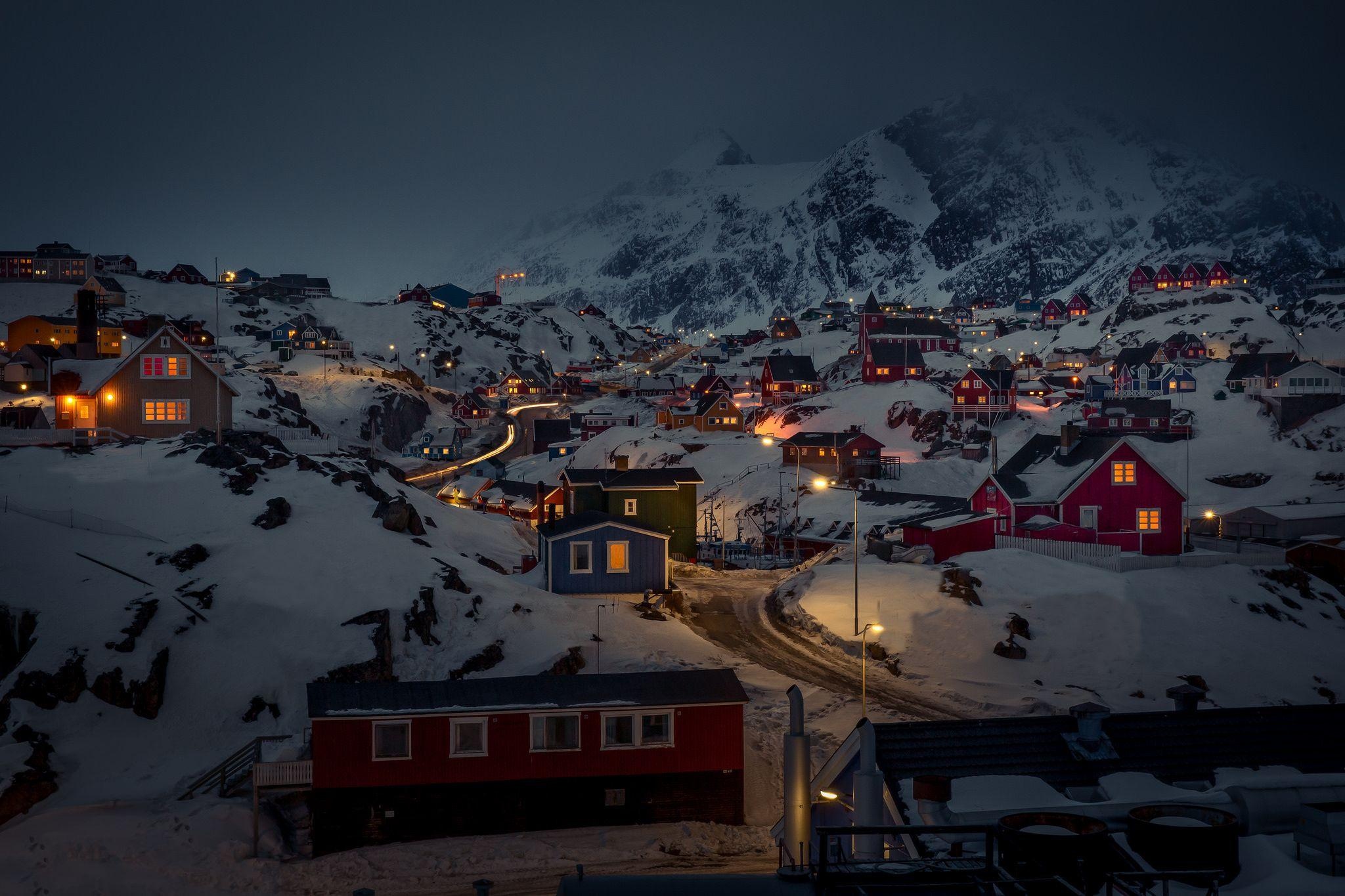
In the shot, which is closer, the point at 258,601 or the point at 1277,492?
the point at 258,601

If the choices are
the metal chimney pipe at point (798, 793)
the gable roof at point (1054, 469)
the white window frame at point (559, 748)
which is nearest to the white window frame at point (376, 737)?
the white window frame at point (559, 748)

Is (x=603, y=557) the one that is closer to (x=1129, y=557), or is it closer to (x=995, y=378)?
(x=1129, y=557)

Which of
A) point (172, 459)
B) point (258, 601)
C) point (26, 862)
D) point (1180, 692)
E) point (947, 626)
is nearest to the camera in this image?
point (1180, 692)

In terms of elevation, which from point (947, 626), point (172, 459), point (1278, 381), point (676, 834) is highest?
point (1278, 381)

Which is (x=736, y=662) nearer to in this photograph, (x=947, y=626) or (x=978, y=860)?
(x=947, y=626)

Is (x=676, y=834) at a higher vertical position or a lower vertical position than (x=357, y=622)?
lower

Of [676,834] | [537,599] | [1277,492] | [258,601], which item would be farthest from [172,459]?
[1277,492]
